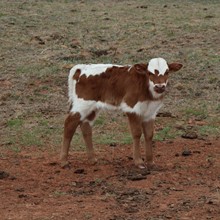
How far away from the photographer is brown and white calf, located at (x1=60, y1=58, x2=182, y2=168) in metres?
8.41

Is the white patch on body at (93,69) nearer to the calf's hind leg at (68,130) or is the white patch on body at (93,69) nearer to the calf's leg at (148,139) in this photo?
the calf's hind leg at (68,130)

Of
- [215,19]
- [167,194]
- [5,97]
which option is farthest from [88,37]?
[167,194]

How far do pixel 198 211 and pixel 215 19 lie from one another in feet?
49.1

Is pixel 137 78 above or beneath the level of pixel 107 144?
above

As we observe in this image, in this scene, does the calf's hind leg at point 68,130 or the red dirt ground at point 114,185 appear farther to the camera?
the calf's hind leg at point 68,130

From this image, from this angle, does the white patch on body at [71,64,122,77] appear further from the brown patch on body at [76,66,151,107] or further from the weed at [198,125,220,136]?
the weed at [198,125,220,136]

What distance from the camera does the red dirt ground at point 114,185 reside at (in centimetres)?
684

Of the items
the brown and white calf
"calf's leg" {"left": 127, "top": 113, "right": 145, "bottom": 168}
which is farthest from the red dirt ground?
the brown and white calf

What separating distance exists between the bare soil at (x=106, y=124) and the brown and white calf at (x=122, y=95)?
1.37 ft

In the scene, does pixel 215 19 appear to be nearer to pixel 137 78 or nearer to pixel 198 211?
pixel 137 78

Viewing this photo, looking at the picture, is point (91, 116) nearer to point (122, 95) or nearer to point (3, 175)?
point (122, 95)

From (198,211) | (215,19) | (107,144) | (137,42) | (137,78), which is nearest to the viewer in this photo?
(198,211)

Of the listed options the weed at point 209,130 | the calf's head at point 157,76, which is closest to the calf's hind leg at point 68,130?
the calf's head at point 157,76

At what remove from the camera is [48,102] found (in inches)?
492
